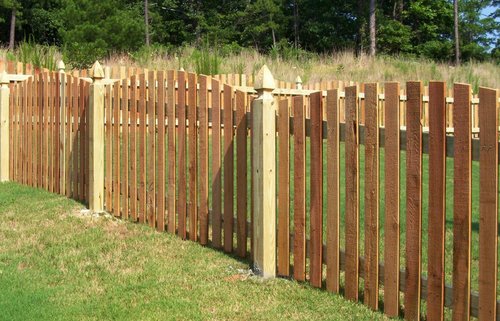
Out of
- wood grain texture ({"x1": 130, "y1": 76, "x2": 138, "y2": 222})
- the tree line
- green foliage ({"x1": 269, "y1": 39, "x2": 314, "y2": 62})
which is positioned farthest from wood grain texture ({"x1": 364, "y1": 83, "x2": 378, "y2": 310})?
the tree line

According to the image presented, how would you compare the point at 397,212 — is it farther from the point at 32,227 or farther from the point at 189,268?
the point at 32,227

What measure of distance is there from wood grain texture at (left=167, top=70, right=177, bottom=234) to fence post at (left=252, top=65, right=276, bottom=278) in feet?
4.86

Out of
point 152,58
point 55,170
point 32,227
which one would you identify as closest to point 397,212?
point 32,227

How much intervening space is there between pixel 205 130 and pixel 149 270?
139 cm

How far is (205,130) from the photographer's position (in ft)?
19.0

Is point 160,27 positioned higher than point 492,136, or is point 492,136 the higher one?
point 160,27

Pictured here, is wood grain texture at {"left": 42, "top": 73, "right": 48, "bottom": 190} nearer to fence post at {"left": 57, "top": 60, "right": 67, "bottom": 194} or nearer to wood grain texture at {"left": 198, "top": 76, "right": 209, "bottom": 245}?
fence post at {"left": 57, "top": 60, "right": 67, "bottom": 194}

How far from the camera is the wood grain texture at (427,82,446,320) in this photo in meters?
3.69

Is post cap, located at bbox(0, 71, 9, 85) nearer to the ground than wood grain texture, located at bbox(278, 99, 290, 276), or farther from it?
farther from it

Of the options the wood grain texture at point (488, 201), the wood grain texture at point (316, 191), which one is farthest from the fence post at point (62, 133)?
the wood grain texture at point (488, 201)

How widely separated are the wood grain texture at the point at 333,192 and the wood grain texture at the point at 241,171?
108 centimetres

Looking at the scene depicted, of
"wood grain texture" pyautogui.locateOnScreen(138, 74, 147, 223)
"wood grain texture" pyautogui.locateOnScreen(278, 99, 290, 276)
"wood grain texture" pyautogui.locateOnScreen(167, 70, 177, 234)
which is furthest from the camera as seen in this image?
Result: "wood grain texture" pyautogui.locateOnScreen(138, 74, 147, 223)

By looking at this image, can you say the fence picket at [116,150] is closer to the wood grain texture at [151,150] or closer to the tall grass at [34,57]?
the wood grain texture at [151,150]

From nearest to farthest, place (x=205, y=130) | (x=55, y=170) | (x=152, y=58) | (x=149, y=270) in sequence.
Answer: (x=149, y=270) < (x=205, y=130) < (x=55, y=170) < (x=152, y=58)
